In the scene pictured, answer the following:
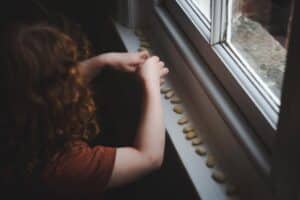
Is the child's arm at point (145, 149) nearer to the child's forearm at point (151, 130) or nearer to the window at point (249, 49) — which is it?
the child's forearm at point (151, 130)

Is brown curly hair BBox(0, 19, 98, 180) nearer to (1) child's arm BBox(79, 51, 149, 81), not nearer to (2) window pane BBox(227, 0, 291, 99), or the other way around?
(1) child's arm BBox(79, 51, 149, 81)

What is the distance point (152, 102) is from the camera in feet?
3.11

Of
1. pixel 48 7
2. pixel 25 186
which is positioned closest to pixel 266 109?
pixel 25 186

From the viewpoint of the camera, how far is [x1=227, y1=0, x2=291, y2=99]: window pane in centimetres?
79

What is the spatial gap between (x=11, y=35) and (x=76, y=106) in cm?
17

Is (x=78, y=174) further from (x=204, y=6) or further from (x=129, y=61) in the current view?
(x=204, y=6)

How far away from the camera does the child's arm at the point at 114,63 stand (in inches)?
40.8

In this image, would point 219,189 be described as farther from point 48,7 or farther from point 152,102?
point 48,7

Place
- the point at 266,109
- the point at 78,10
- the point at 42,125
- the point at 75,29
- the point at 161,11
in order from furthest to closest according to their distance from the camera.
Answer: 1. the point at 78,10
2. the point at 75,29
3. the point at 161,11
4. the point at 42,125
5. the point at 266,109

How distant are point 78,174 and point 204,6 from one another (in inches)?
15.8

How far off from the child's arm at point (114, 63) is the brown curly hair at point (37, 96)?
0.11 meters

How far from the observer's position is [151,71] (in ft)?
3.23

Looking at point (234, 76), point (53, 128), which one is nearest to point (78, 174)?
point (53, 128)

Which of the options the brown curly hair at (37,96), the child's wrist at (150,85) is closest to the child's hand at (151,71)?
the child's wrist at (150,85)
